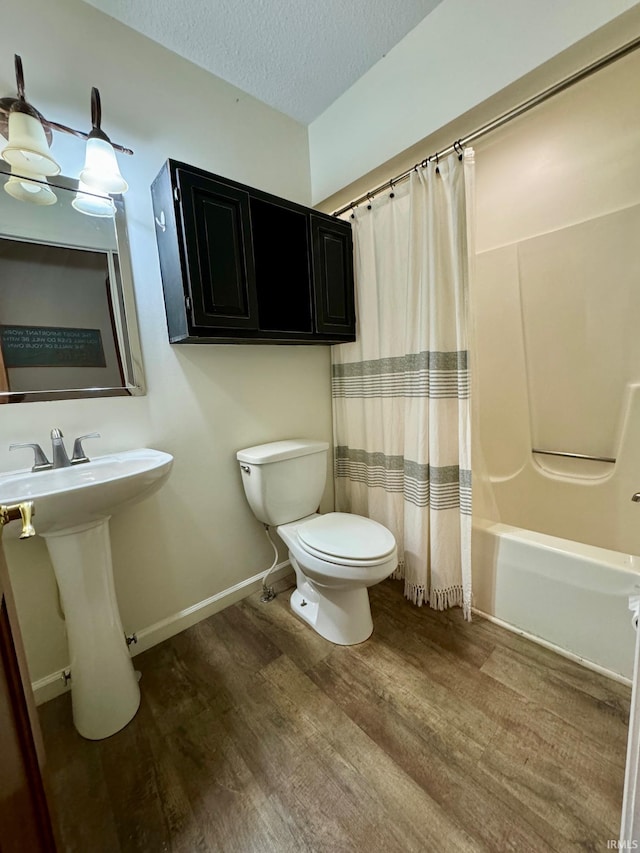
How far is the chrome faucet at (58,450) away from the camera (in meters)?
1.09

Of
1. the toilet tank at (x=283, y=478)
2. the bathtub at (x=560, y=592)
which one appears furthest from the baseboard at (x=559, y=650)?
the toilet tank at (x=283, y=478)

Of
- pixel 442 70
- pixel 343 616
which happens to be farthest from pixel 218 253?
pixel 343 616

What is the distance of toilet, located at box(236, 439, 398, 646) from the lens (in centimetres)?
126

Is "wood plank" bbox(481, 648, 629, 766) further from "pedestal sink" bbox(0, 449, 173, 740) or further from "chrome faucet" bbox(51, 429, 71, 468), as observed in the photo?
"chrome faucet" bbox(51, 429, 71, 468)

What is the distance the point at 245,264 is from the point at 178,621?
1574 millimetres

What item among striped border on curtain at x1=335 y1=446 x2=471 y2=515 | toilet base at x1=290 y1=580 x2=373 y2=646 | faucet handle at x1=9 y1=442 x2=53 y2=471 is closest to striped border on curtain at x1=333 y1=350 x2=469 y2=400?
striped border on curtain at x1=335 y1=446 x2=471 y2=515

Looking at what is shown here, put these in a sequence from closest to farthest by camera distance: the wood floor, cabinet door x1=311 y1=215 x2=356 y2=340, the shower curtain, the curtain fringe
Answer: the wood floor < the shower curtain < the curtain fringe < cabinet door x1=311 y1=215 x2=356 y2=340

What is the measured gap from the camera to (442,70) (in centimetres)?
124

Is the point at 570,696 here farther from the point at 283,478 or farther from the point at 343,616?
the point at 283,478

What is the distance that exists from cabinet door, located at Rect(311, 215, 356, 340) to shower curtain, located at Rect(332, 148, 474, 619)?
0.20 ft

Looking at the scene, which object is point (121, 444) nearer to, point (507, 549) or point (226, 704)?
point (226, 704)

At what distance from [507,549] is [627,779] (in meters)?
0.79

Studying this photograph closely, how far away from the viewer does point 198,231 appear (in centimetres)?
Answer: 122

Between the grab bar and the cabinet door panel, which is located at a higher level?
the cabinet door panel
